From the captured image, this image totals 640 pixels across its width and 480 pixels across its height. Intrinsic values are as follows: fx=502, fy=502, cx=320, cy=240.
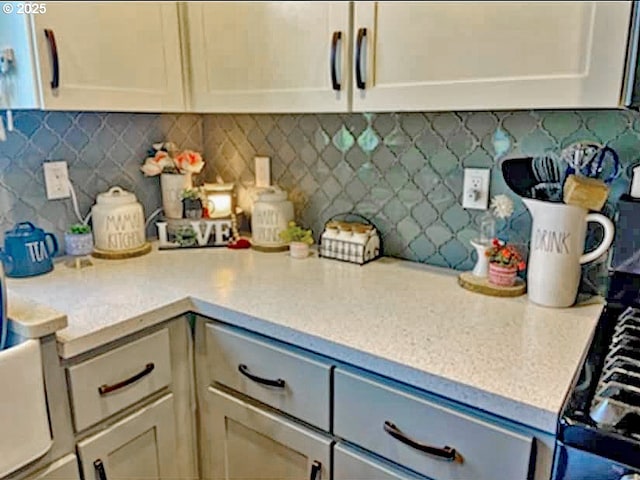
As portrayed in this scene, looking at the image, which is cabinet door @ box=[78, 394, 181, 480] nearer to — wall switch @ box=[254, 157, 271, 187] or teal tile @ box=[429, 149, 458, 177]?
wall switch @ box=[254, 157, 271, 187]

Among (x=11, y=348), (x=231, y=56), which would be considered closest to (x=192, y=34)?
(x=231, y=56)

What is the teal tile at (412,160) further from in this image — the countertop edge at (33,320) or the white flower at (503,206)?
the countertop edge at (33,320)

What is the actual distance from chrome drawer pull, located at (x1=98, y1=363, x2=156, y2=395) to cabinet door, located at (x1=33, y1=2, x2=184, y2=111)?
706 millimetres

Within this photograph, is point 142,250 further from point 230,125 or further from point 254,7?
point 254,7

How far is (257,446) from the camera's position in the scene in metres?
1.26

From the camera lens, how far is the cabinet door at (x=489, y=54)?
0.95 meters

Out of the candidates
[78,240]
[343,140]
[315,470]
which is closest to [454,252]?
[343,140]

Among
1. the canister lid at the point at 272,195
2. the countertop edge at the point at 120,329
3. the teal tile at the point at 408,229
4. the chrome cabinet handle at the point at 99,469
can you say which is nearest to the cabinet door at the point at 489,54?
the teal tile at the point at 408,229

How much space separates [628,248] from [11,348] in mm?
1347

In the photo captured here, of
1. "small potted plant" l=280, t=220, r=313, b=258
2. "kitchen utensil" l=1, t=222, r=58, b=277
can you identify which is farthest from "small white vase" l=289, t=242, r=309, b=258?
"kitchen utensil" l=1, t=222, r=58, b=277

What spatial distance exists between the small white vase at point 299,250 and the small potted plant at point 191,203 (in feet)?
1.26

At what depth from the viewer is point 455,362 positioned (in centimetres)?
96

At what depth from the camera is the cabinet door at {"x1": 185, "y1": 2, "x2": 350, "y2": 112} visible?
1.28 metres

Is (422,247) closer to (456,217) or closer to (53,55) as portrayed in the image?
(456,217)
